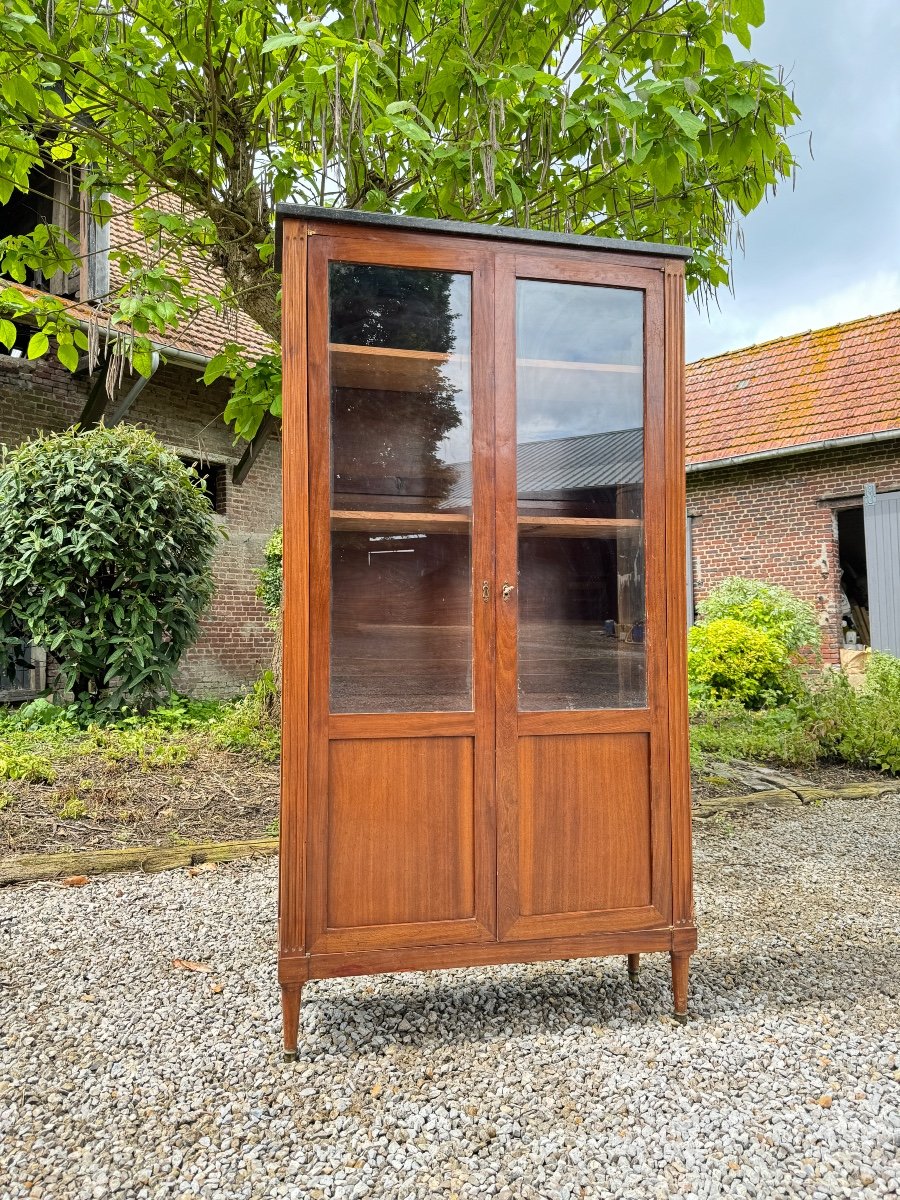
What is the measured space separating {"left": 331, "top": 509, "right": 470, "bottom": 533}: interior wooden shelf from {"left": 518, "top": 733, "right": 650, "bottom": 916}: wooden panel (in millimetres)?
692

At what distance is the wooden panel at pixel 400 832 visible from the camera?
87.0 inches

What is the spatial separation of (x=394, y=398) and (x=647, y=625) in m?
1.07

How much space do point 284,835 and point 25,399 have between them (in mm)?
7267

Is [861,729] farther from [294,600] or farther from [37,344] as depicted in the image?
[37,344]

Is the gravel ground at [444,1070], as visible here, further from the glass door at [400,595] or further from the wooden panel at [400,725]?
the wooden panel at [400,725]

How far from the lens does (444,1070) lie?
6.95ft

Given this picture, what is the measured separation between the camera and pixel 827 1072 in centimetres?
209

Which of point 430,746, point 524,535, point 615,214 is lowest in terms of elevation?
point 430,746

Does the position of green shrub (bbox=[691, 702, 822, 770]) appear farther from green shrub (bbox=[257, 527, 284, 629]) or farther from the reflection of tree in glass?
green shrub (bbox=[257, 527, 284, 629])

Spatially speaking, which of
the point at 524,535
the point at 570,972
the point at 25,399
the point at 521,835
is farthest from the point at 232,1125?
the point at 25,399

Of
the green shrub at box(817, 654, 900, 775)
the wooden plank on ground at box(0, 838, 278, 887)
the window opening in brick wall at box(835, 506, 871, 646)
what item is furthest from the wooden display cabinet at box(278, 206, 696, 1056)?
Result: the window opening in brick wall at box(835, 506, 871, 646)

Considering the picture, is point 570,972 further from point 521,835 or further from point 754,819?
point 754,819

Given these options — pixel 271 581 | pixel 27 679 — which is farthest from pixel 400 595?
pixel 271 581

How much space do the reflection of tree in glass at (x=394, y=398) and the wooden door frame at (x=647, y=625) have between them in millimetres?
180
